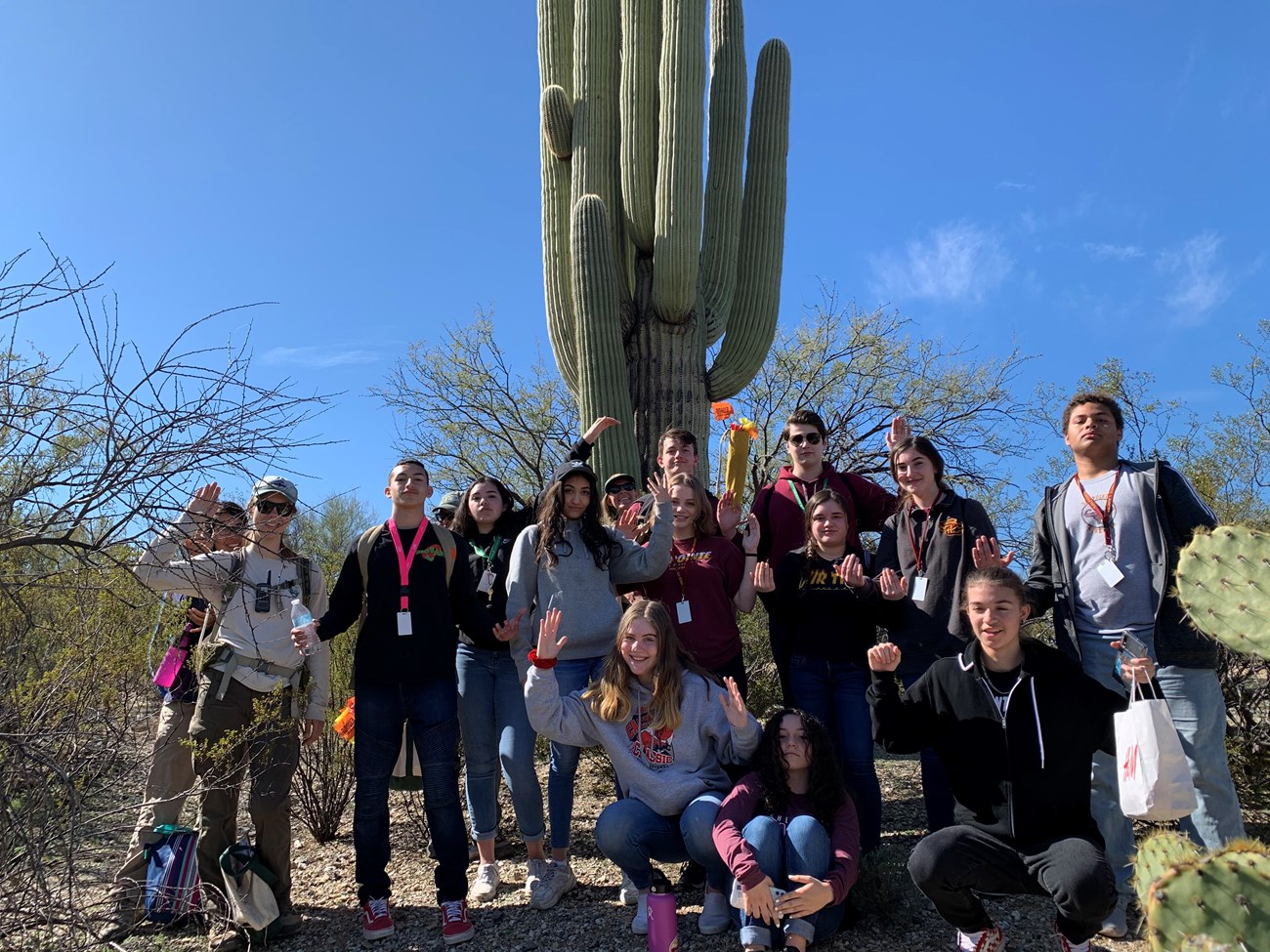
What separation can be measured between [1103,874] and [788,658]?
1573 millimetres

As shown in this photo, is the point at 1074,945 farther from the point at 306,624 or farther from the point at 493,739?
the point at 306,624

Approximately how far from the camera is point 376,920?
142 inches

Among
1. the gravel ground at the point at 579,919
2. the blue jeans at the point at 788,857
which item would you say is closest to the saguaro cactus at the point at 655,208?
the gravel ground at the point at 579,919

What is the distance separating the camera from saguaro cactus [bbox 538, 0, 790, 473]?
7219 mm

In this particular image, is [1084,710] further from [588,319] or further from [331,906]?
[588,319]

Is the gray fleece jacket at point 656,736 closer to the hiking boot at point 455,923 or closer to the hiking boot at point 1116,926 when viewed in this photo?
the hiking boot at point 455,923

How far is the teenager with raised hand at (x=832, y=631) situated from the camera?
373cm

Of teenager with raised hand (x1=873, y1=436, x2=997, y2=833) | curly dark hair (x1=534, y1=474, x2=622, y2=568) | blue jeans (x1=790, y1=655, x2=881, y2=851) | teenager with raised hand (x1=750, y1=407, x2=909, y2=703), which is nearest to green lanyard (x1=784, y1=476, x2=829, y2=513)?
teenager with raised hand (x1=750, y1=407, x2=909, y2=703)

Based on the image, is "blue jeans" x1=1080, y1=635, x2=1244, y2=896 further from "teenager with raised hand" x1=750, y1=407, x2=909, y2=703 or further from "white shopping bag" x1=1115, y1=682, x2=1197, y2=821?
"teenager with raised hand" x1=750, y1=407, x2=909, y2=703

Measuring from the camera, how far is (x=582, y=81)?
7.98m

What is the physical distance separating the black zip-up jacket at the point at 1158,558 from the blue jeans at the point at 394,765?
98.3 inches

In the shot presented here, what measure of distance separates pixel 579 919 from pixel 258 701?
5.43 feet

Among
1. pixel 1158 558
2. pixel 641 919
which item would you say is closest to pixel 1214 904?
pixel 1158 558

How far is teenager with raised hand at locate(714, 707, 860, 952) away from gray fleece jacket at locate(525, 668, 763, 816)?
0.18 m
